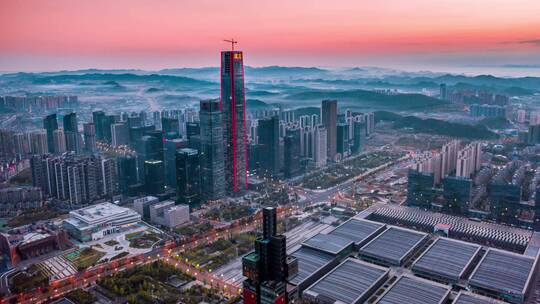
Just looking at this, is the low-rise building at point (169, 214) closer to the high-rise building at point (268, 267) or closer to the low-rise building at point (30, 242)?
the low-rise building at point (30, 242)

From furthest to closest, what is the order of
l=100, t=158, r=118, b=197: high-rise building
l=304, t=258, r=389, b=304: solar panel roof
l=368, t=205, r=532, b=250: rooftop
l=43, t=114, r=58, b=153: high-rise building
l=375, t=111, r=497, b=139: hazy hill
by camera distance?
l=375, t=111, r=497, b=139: hazy hill
l=43, t=114, r=58, b=153: high-rise building
l=100, t=158, r=118, b=197: high-rise building
l=368, t=205, r=532, b=250: rooftop
l=304, t=258, r=389, b=304: solar panel roof

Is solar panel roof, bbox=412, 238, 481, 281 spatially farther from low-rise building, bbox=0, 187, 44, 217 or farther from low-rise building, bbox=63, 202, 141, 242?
low-rise building, bbox=0, 187, 44, 217

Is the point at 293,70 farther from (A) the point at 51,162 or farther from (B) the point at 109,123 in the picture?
(A) the point at 51,162

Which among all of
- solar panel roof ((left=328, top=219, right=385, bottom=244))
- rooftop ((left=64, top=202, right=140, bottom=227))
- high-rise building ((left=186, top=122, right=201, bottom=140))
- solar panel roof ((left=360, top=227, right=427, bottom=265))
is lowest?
solar panel roof ((left=360, top=227, right=427, bottom=265))

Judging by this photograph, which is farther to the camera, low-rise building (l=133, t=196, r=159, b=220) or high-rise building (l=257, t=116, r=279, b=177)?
high-rise building (l=257, t=116, r=279, b=177)

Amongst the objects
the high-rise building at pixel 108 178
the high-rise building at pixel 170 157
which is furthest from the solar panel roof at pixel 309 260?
the high-rise building at pixel 108 178

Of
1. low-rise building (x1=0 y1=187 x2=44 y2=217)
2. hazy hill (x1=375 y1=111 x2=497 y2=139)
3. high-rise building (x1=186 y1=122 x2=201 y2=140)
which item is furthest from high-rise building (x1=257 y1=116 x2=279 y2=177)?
hazy hill (x1=375 y1=111 x2=497 y2=139)
